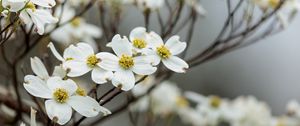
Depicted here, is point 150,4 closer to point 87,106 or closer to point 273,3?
point 273,3

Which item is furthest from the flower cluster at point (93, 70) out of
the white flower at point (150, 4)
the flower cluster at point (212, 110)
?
the flower cluster at point (212, 110)

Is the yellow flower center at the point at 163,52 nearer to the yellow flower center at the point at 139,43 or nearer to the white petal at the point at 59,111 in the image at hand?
the yellow flower center at the point at 139,43

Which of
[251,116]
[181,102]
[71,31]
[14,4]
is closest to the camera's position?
[14,4]

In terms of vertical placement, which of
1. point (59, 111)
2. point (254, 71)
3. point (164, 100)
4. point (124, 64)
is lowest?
point (59, 111)

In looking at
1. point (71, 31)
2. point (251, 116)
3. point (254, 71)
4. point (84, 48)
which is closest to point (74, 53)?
point (84, 48)

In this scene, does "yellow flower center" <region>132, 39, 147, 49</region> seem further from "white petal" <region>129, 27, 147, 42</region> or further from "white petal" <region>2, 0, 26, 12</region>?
"white petal" <region>2, 0, 26, 12</region>

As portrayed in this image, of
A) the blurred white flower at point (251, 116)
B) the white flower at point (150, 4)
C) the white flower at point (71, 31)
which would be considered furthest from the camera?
the blurred white flower at point (251, 116)

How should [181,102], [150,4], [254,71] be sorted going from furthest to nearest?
1. [254,71]
2. [181,102]
3. [150,4]
